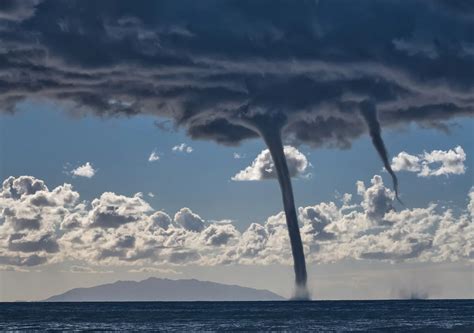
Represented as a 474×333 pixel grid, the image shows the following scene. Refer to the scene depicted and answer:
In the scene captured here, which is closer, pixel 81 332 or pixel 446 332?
pixel 446 332

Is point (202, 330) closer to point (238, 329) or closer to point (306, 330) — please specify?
point (238, 329)

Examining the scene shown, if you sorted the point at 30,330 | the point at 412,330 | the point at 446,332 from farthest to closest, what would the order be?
the point at 30,330
the point at 412,330
the point at 446,332

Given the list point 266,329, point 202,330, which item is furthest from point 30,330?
point 266,329

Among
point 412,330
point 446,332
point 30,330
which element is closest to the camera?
point 446,332

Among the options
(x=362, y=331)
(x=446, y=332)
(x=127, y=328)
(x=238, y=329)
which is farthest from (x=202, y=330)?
(x=446, y=332)

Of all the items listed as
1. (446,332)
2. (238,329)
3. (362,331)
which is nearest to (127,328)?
(238,329)

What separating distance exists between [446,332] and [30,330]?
243ft

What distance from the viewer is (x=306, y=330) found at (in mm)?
144625

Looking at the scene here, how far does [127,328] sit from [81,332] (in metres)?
12.6

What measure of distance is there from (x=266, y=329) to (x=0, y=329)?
4948 cm

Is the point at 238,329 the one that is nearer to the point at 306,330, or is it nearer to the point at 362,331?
the point at 306,330

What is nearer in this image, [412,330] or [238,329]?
[412,330]

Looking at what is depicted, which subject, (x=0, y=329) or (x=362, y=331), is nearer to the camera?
(x=362, y=331)

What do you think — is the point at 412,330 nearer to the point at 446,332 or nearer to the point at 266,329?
the point at 446,332
